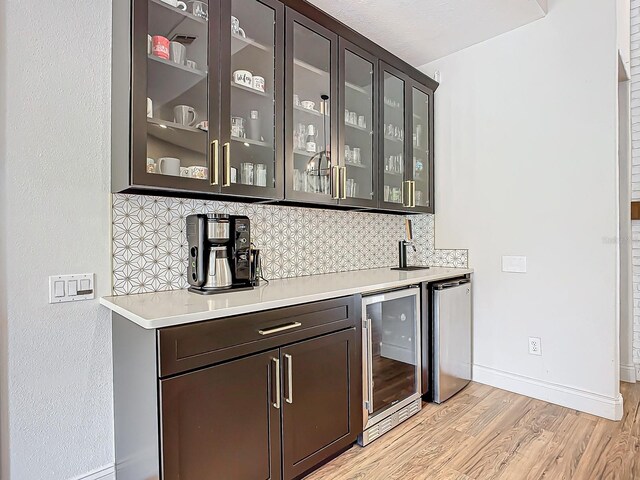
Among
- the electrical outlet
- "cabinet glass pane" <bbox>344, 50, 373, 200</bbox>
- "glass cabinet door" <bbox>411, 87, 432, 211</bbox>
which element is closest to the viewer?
"cabinet glass pane" <bbox>344, 50, 373, 200</bbox>

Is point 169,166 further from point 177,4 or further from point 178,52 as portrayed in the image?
point 177,4

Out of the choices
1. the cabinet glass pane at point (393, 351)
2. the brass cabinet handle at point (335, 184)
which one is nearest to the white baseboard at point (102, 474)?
the cabinet glass pane at point (393, 351)

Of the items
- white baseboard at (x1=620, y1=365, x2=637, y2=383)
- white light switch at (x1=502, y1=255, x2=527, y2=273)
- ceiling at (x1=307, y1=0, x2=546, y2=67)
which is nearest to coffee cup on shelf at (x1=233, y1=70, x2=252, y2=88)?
ceiling at (x1=307, y1=0, x2=546, y2=67)

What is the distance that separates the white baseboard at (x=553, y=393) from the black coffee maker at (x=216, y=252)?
2.10m

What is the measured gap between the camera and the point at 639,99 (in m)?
2.86

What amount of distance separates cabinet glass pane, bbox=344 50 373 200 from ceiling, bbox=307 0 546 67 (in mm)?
302

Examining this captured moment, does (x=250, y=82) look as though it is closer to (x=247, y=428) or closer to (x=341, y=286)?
(x=341, y=286)

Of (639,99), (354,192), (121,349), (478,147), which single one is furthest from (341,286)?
(639,99)

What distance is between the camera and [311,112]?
217 centimetres

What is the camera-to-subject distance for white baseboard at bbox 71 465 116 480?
1588 mm

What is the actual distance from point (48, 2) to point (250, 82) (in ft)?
2.87

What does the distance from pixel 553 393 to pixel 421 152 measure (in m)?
2.02

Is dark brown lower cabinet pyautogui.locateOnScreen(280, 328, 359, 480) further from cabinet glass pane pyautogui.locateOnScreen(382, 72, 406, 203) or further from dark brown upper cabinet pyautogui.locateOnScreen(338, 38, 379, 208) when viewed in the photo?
cabinet glass pane pyautogui.locateOnScreen(382, 72, 406, 203)

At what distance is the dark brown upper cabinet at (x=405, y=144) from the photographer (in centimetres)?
263
